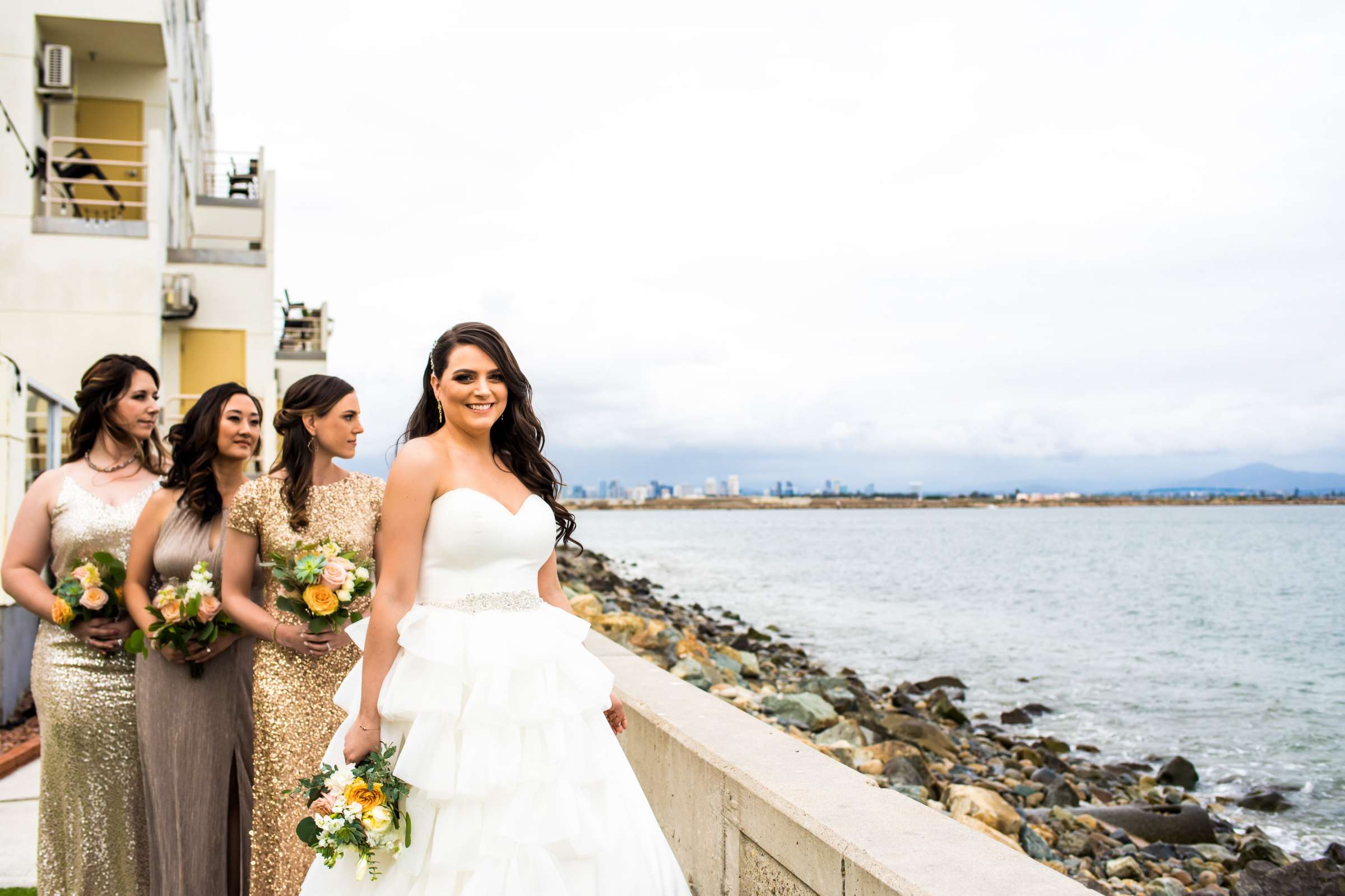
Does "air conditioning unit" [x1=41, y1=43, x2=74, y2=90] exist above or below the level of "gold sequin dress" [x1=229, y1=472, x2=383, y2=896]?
above

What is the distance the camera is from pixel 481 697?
2.92 metres

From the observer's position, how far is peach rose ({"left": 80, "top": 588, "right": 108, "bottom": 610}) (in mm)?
4414

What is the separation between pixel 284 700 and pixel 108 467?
152 cm

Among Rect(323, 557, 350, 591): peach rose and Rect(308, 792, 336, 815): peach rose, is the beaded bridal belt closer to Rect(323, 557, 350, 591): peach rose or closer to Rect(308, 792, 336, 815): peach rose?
Rect(308, 792, 336, 815): peach rose

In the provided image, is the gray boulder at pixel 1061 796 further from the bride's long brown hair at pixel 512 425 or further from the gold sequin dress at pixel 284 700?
the bride's long brown hair at pixel 512 425

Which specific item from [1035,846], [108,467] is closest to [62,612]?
[108,467]

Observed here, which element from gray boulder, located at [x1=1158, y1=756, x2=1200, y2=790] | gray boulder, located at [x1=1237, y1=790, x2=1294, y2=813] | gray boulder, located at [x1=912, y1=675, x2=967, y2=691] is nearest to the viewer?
gray boulder, located at [x1=1237, y1=790, x2=1294, y2=813]

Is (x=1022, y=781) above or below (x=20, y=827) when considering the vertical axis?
below

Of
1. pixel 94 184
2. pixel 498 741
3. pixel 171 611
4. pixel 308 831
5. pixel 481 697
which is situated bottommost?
pixel 308 831

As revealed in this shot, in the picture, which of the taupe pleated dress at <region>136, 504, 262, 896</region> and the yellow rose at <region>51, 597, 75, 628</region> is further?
the yellow rose at <region>51, 597, 75, 628</region>

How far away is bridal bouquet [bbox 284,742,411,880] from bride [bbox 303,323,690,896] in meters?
0.04

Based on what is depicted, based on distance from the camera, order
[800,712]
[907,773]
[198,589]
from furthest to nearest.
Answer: [800,712] → [907,773] → [198,589]

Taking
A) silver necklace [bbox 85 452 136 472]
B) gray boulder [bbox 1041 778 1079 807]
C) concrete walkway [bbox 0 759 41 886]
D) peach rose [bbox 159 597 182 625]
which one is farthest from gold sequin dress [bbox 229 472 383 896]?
gray boulder [bbox 1041 778 1079 807]

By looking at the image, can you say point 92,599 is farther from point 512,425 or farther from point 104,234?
point 104,234
